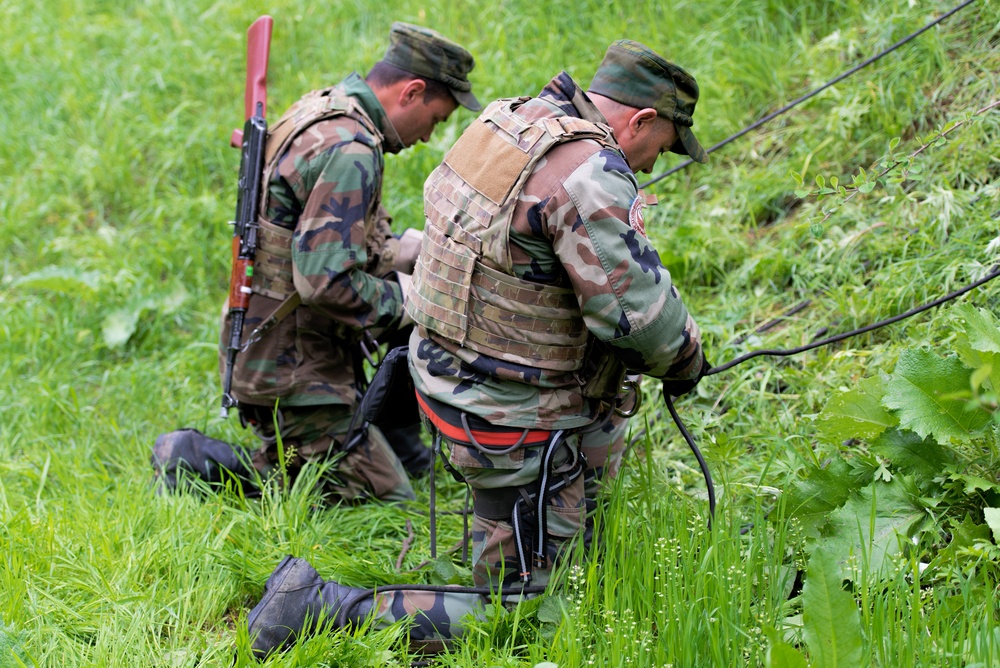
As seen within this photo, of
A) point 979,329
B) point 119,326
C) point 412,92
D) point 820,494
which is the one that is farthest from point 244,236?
point 979,329

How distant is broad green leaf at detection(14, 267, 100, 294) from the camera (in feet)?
17.5

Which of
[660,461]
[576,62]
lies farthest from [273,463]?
[576,62]

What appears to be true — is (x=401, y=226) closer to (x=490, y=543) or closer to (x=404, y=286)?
(x=404, y=286)

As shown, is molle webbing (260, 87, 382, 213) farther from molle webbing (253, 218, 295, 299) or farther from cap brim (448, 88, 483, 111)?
cap brim (448, 88, 483, 111)

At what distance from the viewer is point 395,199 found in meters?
5.27

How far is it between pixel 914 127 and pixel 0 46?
7197mm

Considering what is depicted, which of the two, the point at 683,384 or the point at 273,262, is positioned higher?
the point at 273,262

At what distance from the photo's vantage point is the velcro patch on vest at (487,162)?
2.51 m

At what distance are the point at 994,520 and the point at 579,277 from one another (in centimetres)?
133

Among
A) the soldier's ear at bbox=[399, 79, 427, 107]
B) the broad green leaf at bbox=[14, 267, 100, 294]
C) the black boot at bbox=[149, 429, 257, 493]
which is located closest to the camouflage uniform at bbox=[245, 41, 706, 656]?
the soldier's ear at bbox=[399, 79, 427, 107]

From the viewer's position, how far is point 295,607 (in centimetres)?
278

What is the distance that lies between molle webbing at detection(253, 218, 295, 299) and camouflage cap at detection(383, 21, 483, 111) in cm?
83

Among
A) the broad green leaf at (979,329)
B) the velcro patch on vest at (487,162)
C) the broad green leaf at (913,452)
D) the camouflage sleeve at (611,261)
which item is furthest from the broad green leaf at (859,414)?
the velcro patch on vest at (487,162)

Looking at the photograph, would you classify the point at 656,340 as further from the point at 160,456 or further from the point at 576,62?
the point at 576,62
